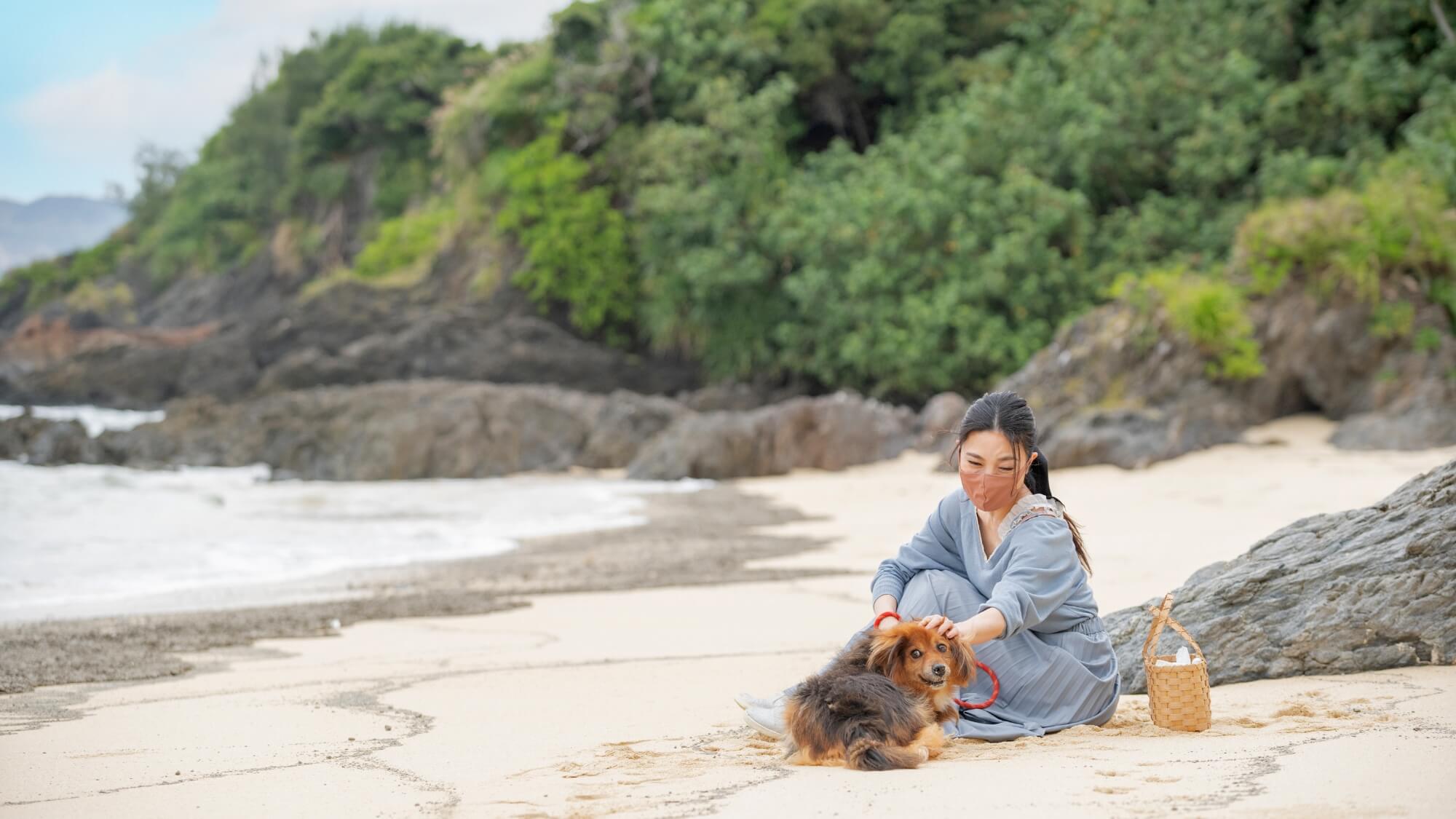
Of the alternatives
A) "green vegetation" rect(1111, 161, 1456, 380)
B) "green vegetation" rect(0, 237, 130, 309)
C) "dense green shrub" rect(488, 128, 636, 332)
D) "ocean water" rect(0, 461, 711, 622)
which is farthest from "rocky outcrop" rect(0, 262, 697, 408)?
"green vegetation" rect(0, 237, 130, 309)

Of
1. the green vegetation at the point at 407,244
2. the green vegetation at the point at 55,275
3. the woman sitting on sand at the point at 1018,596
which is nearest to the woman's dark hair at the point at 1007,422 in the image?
the woman sitting on sand at the point at 1018,596

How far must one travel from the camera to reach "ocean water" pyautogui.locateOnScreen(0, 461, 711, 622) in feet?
26.4

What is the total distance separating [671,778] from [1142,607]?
2.31 m

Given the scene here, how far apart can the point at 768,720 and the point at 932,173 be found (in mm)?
16452

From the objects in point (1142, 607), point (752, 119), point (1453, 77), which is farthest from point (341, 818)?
point (752, 119)

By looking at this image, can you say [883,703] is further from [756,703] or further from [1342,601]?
[1342,601]

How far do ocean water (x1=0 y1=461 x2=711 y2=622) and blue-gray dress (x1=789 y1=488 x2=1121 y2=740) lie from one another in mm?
4951

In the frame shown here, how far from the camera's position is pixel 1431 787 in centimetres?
266

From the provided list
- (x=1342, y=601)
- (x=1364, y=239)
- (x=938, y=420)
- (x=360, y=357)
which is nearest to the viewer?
(x=1342, y=601)

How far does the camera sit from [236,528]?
11117mm

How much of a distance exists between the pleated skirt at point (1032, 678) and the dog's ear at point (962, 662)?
22 centimetres

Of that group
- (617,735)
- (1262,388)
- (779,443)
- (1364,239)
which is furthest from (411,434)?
(617,735)

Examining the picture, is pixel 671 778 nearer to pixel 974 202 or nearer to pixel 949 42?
pixel 974 202

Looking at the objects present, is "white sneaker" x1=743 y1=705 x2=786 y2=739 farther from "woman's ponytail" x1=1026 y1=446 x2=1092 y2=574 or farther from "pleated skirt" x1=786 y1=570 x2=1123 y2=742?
"woman's ponytail" x1=1026 y1=446 x2=1092 y2=574
